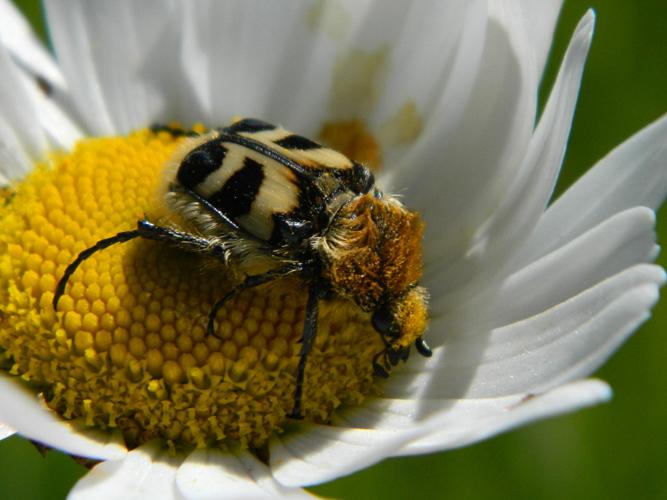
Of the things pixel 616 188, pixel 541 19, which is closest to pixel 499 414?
pixel 616 188

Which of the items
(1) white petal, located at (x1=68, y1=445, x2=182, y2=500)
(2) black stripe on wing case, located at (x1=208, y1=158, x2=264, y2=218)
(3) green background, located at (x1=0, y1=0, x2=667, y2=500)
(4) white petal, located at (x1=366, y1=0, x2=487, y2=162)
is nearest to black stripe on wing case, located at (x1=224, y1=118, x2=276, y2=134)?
(2) black stripe on wing case, located at (x1=208, y1=158, x2=264, y2=218)

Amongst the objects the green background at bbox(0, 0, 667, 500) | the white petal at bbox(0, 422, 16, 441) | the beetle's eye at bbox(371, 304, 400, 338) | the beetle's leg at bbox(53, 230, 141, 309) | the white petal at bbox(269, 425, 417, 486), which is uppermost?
the beetle's leg at bbox(53, 230, 141, 309)

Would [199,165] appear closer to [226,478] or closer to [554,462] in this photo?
[226,478]

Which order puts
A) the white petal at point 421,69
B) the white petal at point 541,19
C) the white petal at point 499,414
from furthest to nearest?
1. the white petal at point 421,69
2. the white petal at point 541,19
3. the white petal at point 499,414

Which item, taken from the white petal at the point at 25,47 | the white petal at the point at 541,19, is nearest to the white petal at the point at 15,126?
the white petal at the point at 25,47

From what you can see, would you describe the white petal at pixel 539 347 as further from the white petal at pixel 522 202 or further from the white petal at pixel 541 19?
the white petal at pixel 541 19

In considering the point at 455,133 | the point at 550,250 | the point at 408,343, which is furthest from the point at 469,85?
the point at 408,343

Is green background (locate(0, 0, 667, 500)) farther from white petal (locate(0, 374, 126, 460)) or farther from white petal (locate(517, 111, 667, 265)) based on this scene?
white petal (locate(517, 111, 667, 265))
